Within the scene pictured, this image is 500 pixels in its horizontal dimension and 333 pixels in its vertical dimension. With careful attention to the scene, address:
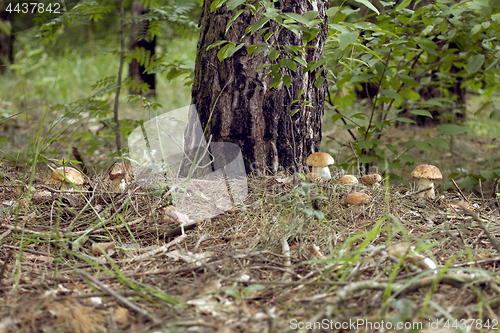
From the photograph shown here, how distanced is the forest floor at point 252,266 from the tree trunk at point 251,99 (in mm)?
249

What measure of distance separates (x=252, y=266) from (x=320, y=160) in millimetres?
922

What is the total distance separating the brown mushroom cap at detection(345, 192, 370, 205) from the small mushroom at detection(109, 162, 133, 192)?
127 cm

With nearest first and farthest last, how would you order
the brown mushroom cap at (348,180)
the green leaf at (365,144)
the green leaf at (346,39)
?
the green leaf at (346,39) → the brown mushroom cap at (348,180) → the green leaf at (365,144)

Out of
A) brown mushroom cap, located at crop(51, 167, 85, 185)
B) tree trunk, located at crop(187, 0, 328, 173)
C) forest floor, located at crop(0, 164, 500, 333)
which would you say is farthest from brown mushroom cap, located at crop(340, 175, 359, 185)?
brown mushroom cap, located at crop(51, 167, 85, 185)

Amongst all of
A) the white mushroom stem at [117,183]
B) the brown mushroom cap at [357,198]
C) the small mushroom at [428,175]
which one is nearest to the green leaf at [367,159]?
the small mushroom at [428,175]

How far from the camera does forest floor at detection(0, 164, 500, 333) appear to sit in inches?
38.9

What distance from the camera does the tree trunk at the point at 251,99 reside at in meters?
1.98

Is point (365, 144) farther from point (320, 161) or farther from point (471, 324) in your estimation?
point (471, 324)

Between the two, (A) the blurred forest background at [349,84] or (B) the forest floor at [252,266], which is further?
(A) the blurred forest background at [349,84]

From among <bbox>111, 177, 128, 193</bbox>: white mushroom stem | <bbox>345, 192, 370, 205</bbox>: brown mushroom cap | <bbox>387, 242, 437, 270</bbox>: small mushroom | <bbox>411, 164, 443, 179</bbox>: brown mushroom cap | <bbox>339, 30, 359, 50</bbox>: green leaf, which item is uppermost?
<bbox>339, 30, 359, 50</bbox>: green leaf

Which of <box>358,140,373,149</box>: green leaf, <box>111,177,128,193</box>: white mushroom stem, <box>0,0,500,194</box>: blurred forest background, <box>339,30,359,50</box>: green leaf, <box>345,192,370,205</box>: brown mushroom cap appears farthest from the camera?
<box>358,140,373,149</box>: green leaf

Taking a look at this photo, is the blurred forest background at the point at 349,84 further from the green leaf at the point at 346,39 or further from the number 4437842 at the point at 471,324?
the number 4437842 at the point at 471,324

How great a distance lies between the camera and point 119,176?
2.01m

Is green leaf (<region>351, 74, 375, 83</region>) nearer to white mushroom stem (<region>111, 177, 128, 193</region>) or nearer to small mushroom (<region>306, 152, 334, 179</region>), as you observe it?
small mushroom (<region>306, 152, 334, 179</region>)
